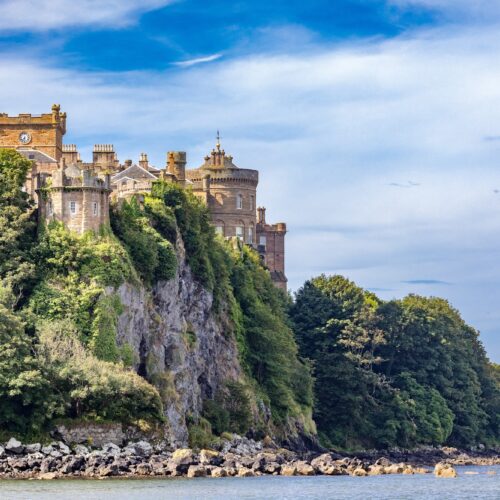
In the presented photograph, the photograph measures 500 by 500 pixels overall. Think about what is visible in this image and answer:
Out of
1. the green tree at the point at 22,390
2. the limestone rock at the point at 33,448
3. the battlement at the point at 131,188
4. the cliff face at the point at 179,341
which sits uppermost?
the battlement at the point at 131,188

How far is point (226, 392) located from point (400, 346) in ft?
111

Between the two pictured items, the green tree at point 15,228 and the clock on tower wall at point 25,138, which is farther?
the clock on tower wall at point 25,138

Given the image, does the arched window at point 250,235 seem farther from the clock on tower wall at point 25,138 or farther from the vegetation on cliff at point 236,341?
the clock on tower wall at point 25,138

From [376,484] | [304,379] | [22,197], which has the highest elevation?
[22,197]

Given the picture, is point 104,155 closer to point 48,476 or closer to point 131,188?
point 131,188

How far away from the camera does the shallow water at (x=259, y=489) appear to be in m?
86.9

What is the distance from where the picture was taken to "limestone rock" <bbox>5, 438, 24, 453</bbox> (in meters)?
99.2

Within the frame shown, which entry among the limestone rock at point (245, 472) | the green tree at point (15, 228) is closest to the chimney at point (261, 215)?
the green tree at point (15, 228)

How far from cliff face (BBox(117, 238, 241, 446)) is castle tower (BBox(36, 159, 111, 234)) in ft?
16.5

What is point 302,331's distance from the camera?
151 m

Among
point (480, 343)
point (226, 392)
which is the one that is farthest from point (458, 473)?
point (480, 343)

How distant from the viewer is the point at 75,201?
114 metres

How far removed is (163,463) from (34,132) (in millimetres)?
52877

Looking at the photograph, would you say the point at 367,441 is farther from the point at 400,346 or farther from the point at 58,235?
the point at 58,235
